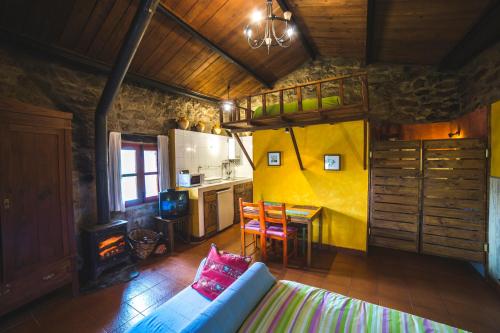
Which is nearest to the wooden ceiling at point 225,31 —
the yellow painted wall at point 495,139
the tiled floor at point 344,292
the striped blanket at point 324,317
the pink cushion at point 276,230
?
the yellow painted wall at point 495,139

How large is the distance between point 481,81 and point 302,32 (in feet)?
9.83

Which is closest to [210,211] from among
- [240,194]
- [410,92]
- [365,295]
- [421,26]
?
[240,194]

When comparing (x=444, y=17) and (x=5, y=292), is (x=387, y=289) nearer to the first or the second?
(x=444, y=17)

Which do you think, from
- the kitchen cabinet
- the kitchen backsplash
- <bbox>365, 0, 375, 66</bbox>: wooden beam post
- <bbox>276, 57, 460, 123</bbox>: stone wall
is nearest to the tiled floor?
the kitchen cabinet

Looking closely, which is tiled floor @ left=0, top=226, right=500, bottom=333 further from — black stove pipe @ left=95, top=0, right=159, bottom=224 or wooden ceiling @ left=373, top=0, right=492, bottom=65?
wooden ceiling @ left=373, top=0, right=492, bottom=65

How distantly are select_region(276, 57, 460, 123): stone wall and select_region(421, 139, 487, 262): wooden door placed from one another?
4.97ft

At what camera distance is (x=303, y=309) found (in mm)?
1354

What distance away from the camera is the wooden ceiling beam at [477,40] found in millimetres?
2525

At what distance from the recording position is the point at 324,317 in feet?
4.23

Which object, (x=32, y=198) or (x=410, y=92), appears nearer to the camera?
(x=32, y=198)

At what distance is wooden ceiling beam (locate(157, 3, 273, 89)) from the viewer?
2.88 metres

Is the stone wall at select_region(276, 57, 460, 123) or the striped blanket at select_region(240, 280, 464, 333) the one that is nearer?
the striped blanket at select_region(240, 280, 464, 333)

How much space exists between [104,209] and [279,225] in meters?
2.47

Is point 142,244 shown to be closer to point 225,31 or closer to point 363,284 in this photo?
point 363,284
